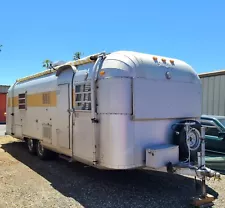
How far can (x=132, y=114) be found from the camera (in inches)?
208

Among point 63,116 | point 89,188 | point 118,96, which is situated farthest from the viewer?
point 63,116

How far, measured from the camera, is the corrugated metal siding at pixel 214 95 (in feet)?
37.9

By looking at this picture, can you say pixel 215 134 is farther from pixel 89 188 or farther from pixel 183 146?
pixel 89 188

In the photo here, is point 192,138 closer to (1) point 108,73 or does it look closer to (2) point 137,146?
(2) point 137,146

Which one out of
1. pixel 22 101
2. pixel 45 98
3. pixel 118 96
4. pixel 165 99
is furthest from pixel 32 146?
pixel 165 99

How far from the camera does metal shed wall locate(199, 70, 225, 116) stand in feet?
37.9

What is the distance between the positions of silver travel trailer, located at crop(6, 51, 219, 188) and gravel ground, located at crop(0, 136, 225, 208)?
60 cm

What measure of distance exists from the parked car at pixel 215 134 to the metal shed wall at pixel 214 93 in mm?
3406

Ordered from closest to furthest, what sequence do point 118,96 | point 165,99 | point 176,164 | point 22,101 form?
point 118,96 → point 176,164 → point 165,99 → point 22,101

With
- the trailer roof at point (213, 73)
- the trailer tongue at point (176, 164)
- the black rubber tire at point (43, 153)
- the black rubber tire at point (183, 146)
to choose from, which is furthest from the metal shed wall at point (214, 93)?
the black rubber tire at point (43, 153)

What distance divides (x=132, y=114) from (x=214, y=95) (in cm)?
765

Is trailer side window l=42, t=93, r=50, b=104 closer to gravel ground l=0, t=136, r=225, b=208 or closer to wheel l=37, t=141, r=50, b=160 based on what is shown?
wheel l=37, t=141, r=50, b=160

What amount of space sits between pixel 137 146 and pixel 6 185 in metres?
3.11

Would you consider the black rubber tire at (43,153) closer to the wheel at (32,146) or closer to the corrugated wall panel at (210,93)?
the wheel at (32,146)
